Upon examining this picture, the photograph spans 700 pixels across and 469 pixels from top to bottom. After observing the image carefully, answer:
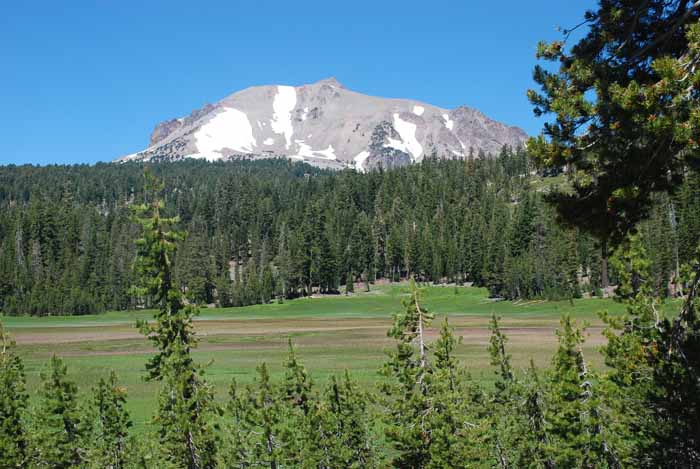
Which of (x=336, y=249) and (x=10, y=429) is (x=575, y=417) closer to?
(x=10, y=429)

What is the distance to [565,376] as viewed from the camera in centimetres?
1712

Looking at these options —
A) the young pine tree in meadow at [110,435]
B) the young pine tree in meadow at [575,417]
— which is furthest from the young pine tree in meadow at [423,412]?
the young pine tree in meadow at [110,435]

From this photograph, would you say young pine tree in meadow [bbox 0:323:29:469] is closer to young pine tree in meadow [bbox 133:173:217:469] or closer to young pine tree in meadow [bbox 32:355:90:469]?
young pine tree in meadow [bbox 32:355:90:469]

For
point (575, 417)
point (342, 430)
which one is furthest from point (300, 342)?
point (575, 417)

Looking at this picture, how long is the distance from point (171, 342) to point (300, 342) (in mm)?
49785

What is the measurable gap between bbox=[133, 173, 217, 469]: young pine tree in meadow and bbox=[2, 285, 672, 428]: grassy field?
905mm

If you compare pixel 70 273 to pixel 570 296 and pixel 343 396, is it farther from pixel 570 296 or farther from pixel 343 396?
pixel 343 396

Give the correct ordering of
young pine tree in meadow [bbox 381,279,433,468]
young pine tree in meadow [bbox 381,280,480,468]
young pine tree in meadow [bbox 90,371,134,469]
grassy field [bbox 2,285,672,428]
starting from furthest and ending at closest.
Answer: grassy field [bbox 2,285,672,428] → young pine tree in meadow [bbox 90,371,134,469] → young pine tree in meadow [bbox 381,279,433,468] → young pine tree in meadow [bbox 381,280,480,468]

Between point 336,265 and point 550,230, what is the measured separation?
47360 millimetres

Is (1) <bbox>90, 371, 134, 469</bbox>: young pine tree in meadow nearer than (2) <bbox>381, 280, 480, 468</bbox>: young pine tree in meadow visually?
No

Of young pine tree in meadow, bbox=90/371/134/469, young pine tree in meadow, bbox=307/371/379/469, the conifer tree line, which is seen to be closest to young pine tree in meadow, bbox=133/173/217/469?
the conifer tree line

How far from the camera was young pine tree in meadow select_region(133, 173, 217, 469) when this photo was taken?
14945 millimetres

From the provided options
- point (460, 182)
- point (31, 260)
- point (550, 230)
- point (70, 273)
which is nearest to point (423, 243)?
point (550, 230)

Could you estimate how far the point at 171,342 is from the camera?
619 inches
